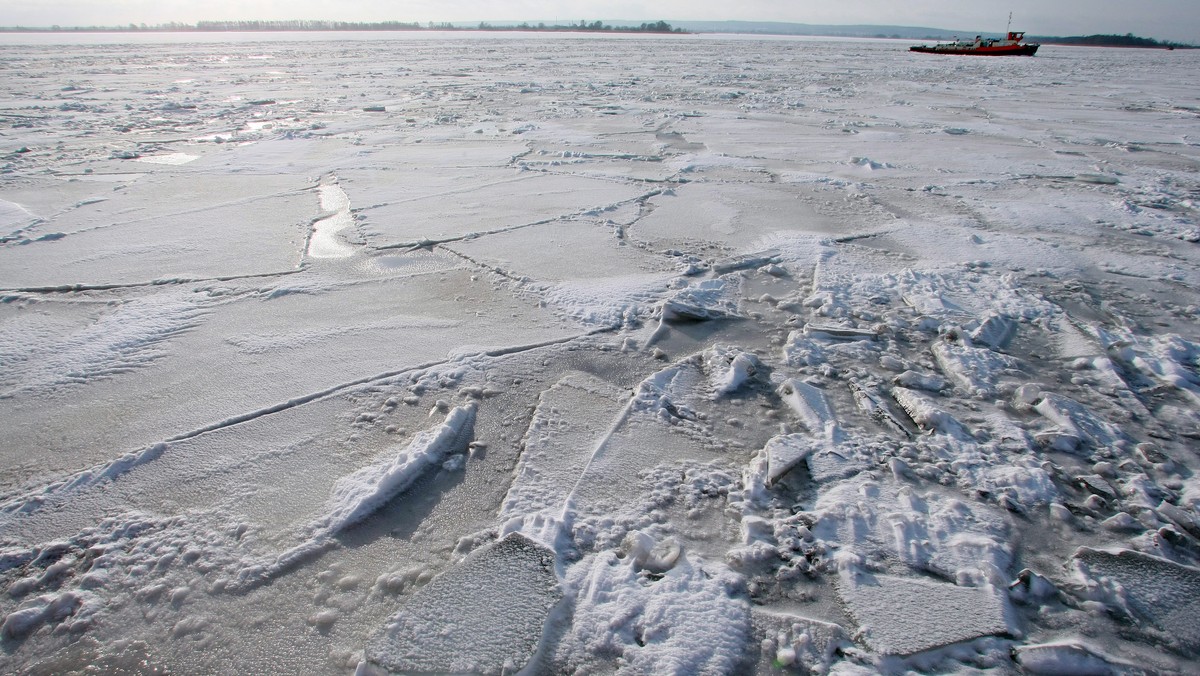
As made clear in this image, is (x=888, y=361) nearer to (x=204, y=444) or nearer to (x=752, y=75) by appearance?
(x=204, y=444)

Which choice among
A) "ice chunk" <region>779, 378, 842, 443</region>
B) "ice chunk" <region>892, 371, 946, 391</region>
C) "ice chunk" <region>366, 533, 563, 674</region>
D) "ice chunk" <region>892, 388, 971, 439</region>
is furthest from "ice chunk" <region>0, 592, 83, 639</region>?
"ice chunk" <region>892, 371, 946, 391</region>

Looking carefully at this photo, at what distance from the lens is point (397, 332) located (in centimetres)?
244

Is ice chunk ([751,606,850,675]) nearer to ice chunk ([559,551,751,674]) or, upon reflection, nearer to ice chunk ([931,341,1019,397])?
ice chunk ([559,551,751,674])

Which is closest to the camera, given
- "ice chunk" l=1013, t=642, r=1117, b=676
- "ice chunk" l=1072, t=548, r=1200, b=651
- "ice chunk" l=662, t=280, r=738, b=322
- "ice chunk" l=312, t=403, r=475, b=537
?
"ice chunk" l=1013, t=642, r=1117, b=676

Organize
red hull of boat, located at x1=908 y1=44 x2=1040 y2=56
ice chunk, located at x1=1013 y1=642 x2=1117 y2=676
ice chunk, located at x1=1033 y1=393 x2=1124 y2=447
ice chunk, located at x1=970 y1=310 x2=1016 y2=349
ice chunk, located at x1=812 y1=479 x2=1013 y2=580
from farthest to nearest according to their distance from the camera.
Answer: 1. red hull of boat, located at x1=908 y1=44 x2=1040 y2=56
2. ice chunk, located at x1=970 y1=310 x2=1016 y2=349
3. ice chunk, located at x1=1033 y1=393 x2=1124 y2=447
4. ice chunk, located at x1=812 y1=479 x2=1013 y2=580
5. ice chunk, located at x1=1013 y1=642 x2=1117 y2=676

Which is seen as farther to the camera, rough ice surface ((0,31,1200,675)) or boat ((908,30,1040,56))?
boat ((908,30,1040,56))

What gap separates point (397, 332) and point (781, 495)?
66.9 inches

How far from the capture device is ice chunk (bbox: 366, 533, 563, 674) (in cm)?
117

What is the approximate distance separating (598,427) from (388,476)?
26.1 inches

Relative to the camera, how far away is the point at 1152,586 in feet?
4.36

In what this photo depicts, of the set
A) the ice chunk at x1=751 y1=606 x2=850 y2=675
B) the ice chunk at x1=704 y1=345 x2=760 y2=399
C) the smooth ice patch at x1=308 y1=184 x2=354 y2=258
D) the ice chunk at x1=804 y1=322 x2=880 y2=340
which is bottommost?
the ice chunk at x1=751 y1=606 x2=850 y2=675

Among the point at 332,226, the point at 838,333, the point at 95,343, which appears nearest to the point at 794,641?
the point at 838,333

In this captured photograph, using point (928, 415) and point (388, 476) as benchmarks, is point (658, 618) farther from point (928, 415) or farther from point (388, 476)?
point (928, 415)

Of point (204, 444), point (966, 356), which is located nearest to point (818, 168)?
point (966, 356)
